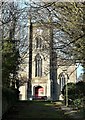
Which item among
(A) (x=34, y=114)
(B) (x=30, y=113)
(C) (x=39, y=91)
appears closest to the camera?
(A) (x=34, y=114)

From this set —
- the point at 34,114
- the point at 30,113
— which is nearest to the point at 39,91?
the point at 30,113

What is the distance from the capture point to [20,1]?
19.3 meters

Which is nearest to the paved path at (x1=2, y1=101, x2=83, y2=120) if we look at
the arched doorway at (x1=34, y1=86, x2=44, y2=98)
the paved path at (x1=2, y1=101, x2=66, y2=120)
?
the paved path at (x1=2, y1=101, x2=66, y2=120)

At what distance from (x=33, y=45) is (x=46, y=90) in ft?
149

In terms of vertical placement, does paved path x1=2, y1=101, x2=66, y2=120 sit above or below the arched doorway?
below

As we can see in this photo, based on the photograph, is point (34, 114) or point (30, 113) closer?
point (34, 114)

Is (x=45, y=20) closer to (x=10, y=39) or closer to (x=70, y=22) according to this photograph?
(x=70, y=22)

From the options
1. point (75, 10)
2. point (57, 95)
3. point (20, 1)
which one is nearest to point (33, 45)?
point (75, 10)

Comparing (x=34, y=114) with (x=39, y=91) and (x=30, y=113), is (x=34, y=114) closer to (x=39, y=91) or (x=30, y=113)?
(x=30, y=113)

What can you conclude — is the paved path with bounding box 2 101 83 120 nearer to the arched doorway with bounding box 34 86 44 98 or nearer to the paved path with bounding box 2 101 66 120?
the paved path with bounding box 2 101 66 120

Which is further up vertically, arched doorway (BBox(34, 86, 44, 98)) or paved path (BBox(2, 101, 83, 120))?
arched doorway (BBox(34, 86, 44, 98))

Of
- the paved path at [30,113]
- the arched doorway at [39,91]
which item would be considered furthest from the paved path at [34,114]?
the arched doorway at [39,91]

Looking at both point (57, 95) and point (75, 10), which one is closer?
point (75, 10)

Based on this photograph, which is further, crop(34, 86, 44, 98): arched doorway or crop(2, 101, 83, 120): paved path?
crop(34, 86, 44, 98): arched doorway
